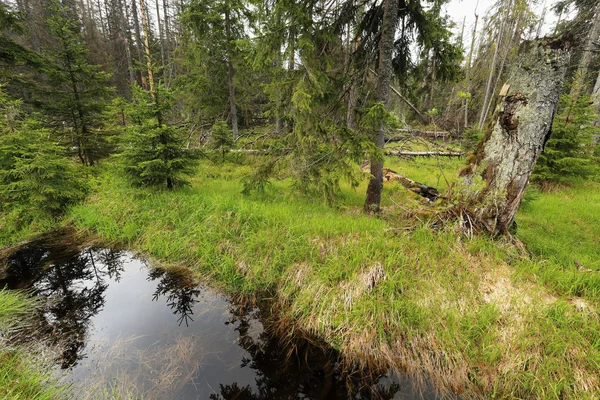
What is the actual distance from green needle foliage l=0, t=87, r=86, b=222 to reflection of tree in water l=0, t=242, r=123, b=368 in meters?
1.37

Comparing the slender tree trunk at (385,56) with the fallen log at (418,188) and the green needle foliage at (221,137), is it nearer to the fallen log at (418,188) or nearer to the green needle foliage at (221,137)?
the fallen log at (418,188)

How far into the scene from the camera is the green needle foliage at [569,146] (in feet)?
24.4

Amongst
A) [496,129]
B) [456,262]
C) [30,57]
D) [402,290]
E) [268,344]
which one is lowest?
[268,344]

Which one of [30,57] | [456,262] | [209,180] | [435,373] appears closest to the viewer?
Result: [435,373]

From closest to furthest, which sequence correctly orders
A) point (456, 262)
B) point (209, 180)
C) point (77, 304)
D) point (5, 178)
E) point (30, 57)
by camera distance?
point (456, 262) < point (77, 304) < point (5, 178) < point (30, 57) < point (209, 180)

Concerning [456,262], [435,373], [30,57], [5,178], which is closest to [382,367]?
[435,373]

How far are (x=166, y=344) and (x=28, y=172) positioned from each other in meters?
6.48

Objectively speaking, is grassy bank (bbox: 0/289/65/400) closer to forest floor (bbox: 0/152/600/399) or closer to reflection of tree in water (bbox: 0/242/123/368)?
reflection of tree in water (bbox: 0/242/123/368)

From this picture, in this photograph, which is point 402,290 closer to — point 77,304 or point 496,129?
point 496,129

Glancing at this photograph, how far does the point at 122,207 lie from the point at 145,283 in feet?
9.81

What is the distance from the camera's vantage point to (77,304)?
14.2ft

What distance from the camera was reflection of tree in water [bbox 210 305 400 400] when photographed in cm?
301

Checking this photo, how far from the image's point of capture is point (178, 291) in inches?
187

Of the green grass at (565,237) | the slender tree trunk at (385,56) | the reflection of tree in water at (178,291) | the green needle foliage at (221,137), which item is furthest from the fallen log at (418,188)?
the reflection of tree in water at (178,291)
